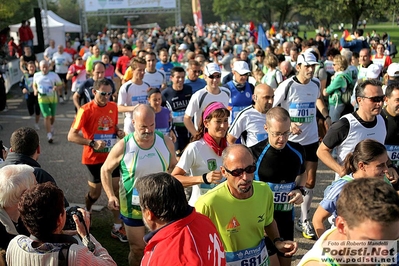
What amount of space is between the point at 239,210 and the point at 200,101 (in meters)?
3.41

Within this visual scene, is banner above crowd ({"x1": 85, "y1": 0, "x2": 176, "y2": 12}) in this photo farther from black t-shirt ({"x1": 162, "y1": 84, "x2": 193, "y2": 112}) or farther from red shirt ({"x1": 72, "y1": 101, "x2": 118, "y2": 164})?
red shirt ({"x1": 72, "y1": 101, "x2": 118, "y2": 164})

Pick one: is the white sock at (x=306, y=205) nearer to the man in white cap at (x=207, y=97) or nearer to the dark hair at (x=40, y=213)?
the man in white cap at (x=207, y=97)

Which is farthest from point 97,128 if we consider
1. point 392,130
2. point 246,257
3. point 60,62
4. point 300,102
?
point 60,62

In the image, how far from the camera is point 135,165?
14.2 ft

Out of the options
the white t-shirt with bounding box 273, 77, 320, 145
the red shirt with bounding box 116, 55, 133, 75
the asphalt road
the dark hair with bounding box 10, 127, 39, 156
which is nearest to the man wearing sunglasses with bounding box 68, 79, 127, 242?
the asphalt road

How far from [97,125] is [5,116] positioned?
30.2 ft

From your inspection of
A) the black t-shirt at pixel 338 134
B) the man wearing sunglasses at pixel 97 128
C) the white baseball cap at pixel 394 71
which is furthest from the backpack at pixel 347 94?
the man wearing sunglasses at pixel 97 128

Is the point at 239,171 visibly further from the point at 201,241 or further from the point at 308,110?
the point at 308,110

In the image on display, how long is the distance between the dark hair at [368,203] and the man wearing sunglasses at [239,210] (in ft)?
3.97

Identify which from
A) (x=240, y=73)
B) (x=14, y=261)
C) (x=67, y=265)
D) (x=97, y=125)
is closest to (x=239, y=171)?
(x=67, y=265)

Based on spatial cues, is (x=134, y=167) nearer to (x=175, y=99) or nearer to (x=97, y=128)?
(x=97, y=128)

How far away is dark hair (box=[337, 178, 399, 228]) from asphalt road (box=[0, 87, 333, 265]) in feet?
10.5

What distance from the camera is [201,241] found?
2.41m

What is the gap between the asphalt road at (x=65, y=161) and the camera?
6891 mm
